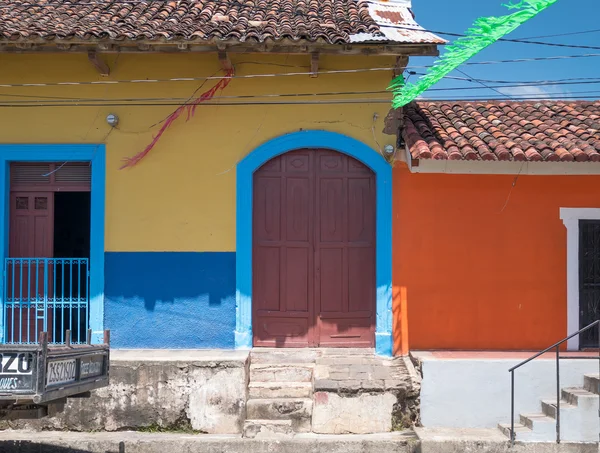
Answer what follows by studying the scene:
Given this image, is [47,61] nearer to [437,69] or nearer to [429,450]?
[437,69]

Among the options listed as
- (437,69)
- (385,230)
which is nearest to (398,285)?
(385,230)

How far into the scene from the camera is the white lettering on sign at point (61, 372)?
5190mm

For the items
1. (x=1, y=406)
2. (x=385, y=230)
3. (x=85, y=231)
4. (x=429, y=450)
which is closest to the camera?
(x=1, y=406)

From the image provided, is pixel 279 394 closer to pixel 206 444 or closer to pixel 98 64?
pixel 206 444

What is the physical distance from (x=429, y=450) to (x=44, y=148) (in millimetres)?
5843

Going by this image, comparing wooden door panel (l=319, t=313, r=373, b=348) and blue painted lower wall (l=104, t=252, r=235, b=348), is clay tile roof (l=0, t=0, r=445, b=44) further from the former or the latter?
wooden door panel (l=319, t=313, r=373, b=348)

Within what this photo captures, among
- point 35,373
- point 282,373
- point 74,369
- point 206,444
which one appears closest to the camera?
point 35,373

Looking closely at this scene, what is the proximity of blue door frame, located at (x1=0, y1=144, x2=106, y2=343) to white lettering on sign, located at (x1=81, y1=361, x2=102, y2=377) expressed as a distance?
2.35 metres

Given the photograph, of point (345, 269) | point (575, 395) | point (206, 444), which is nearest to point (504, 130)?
point (345, 269)

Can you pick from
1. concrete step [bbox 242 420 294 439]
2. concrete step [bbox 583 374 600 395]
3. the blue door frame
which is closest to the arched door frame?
concrete step [bbox 242 420 294 439]

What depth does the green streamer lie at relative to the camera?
19.2 feet

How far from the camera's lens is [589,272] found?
8.58m

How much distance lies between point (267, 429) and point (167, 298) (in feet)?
7.06

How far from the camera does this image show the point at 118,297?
27.7ft
